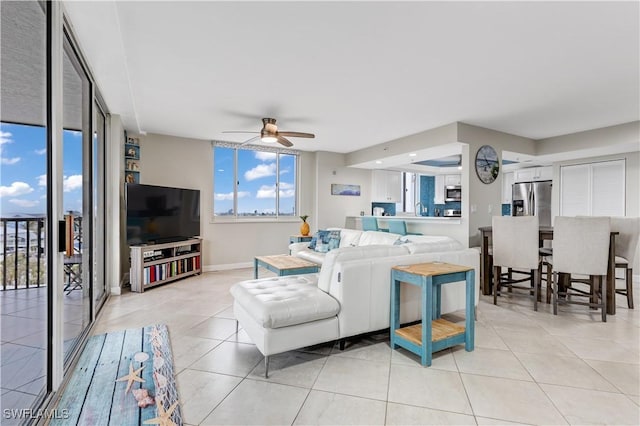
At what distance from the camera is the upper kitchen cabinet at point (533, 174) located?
21.6 ft

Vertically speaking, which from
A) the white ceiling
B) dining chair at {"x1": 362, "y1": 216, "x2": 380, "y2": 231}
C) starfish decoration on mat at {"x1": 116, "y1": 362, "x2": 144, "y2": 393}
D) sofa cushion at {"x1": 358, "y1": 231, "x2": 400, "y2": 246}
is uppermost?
the white ceiling

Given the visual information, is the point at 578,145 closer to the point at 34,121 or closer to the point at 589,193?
the point at 589,193

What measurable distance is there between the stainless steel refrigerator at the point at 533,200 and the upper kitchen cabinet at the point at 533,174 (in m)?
0.12

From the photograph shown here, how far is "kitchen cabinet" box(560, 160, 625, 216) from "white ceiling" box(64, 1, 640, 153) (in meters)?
1.52

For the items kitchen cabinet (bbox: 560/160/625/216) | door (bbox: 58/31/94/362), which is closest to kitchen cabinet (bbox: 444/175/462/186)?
kitchen cabinet (bbox: 560/160/625/216)

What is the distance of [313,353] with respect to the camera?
8.18ft

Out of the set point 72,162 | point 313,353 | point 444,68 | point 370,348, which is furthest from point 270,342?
point 444,68

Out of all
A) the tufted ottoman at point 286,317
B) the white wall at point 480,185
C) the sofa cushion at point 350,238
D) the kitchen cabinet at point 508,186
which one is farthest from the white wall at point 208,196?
the kitchen cabinet at point 508,186

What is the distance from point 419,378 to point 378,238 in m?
2.73

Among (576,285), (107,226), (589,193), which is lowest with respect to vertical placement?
(576,285)

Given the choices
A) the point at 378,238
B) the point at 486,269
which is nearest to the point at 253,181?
the point at 378,238

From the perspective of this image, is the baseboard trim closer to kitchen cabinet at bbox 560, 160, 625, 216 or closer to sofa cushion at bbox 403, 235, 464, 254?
sofa cushion at bbox 403, 235, 464, 254

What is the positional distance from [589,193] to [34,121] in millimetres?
7737

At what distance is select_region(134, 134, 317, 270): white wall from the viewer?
17.5 ft
